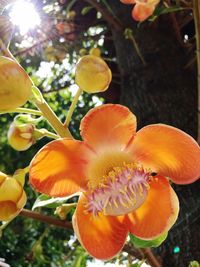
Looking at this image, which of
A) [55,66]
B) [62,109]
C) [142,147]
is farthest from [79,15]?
[142,147]

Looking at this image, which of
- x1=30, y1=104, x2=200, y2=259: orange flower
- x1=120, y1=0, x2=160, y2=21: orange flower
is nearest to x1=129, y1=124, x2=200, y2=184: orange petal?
x1=30, y1=104, x2=200, y2=259: orange flower

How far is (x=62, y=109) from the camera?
201 centimetres

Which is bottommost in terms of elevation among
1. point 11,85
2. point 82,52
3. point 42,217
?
point 82,52

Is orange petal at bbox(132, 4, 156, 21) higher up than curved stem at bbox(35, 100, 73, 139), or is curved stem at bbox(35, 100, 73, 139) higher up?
curved stem at bbox(35, 100, 73, 139)

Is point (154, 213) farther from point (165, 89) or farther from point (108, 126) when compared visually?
point (165, 89)

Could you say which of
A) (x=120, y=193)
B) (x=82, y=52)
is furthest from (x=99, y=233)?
(x=82, y=52)

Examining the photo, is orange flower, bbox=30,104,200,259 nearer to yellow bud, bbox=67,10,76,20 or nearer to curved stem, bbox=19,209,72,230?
curved stem, bbox=19,209,72,230

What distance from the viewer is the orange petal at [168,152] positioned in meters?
0.51

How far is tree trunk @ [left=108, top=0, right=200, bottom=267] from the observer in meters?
0.86

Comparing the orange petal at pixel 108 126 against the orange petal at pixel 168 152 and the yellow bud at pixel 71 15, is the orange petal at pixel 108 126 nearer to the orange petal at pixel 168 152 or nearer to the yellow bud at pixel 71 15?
the orange petal at pixel 168 152

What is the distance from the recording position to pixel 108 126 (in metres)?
0.53

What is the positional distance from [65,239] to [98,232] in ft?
5.03

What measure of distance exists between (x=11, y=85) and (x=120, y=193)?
0.16m

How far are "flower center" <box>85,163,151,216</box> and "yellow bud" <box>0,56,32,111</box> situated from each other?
124 millimetres
